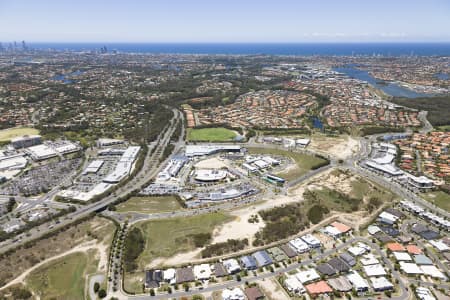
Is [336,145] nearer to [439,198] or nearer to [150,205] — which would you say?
[439,198]

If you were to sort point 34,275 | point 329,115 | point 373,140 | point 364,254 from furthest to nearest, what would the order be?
point 329,115
point 373,140
point 364,254
point 34,275

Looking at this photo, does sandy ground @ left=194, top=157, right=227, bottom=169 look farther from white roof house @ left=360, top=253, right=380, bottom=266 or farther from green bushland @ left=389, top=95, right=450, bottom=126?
green bushland @ left=389, top=95, right=450, bottom=126

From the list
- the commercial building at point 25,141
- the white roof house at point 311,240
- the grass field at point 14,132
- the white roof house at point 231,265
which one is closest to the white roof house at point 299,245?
the white roof house at point 311,240

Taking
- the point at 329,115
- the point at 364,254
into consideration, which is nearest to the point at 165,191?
the point at 364,254

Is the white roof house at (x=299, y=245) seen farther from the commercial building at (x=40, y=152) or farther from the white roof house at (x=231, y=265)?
the commercial building at (x=40, y=152)

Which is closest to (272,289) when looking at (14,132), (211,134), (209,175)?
(209,175)

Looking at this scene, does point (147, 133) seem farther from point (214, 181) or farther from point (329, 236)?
point (329, 236)
